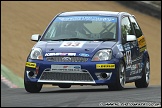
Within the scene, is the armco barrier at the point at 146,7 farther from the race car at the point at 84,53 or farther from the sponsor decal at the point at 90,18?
the sponsor decal at the point at 90,18

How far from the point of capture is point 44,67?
12000 millimetres

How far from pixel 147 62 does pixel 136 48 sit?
35.8 inches

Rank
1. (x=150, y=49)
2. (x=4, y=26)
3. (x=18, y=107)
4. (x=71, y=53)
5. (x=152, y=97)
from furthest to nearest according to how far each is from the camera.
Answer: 1. (x=150, y=49)
2. (x=4, y=26)
3. (x=71, y=53)
4. (x=152, y=97)
5. (x=18, y=107)

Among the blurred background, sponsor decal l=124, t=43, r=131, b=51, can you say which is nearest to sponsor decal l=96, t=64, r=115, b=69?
sponsor decal l=124, t=43, r=131, b=51

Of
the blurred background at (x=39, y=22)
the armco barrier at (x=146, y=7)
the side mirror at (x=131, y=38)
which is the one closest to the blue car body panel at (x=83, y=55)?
the side mirror at (x=131, y=38)

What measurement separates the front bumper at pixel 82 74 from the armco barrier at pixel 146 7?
116 feet

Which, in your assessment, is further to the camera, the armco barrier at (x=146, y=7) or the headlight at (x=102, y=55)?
the armco barrier at (x=146, y=7)

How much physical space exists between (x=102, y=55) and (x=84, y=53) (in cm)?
33

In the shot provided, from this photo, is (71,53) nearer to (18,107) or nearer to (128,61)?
(128,61)

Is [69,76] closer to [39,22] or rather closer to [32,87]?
[32,87]

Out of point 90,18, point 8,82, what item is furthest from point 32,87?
point 8,82

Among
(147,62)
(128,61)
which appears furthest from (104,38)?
(147,62)

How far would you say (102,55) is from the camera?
12016mm

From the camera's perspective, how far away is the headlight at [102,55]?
11969 mm
